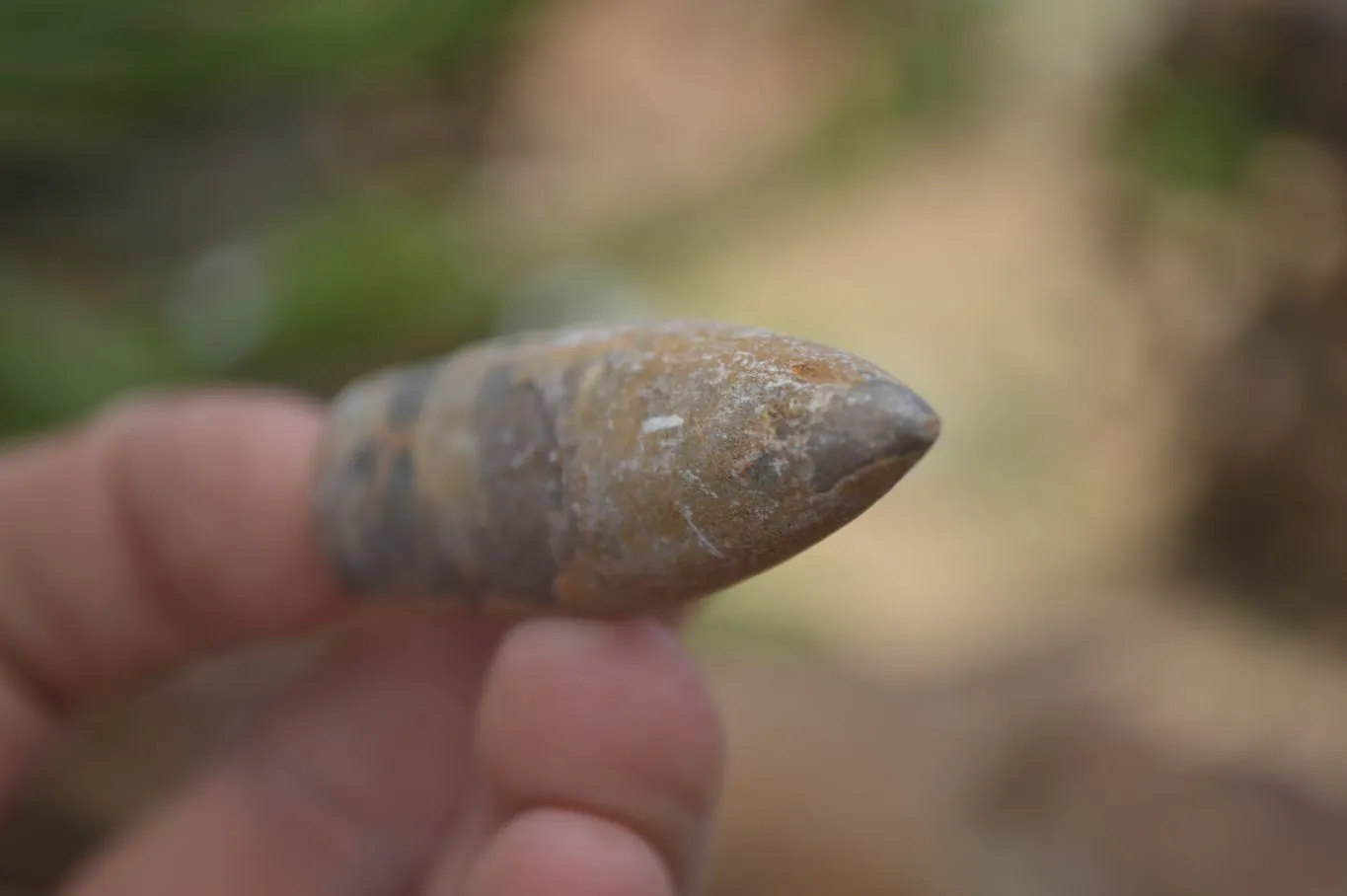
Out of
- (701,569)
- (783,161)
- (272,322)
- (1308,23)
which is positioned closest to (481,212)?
(272,322)

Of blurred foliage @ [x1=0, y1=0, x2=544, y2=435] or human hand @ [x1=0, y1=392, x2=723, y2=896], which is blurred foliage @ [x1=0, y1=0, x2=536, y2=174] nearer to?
blurred foliage @ [x1=0, y1=0, x2=544, y2=435]

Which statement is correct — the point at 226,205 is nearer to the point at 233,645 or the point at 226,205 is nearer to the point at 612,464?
the point at 233,645

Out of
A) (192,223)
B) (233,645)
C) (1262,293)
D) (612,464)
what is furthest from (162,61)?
(1262,293)

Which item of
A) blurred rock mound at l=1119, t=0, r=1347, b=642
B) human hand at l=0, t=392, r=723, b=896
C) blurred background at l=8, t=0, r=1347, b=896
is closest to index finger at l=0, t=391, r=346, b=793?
human hand at l=0, t=392, r=723, b=896

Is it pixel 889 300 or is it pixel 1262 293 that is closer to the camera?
pixel 1262 293

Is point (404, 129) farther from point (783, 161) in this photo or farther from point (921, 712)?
point (921, 712)

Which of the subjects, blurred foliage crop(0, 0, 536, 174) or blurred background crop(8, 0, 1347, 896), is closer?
blurred background crop(8, 0, 1347, 896)
